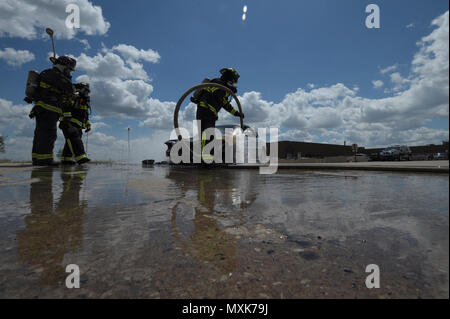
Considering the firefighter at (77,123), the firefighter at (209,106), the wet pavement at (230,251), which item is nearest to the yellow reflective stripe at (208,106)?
the firefighter at (209,106)

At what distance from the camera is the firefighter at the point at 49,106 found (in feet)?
20.8

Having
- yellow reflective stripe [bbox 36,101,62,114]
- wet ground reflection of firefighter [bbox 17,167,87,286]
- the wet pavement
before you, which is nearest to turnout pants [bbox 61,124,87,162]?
yellow reflective stripe [bbox 36,101,62,114]

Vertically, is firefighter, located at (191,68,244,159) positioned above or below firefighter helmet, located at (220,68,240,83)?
below

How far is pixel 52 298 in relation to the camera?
0.57 m

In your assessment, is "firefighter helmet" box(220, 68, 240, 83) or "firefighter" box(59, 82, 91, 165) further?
"firefighter" box(59, 82, 91, 165)

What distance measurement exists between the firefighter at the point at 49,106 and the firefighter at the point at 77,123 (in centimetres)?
25

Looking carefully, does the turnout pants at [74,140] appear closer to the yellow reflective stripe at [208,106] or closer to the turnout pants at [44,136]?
the turnout pants at [44,136]

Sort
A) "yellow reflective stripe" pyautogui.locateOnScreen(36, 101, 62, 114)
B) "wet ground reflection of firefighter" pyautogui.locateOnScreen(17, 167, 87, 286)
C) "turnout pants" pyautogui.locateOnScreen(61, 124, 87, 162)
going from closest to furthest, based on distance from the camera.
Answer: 1. "wet ground reflection of firefighter" pyautogui.locateOnScreen(17, 167, 87, 286)
2. "yellow reflective stripe" pyautogui.locateOnScreen(36, 101, 62, 114)
3. "turnout pants" pyautogui.locateOnScreen(61, 124, 87, 162)

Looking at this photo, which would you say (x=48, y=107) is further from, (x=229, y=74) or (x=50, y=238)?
(x=50, y=238)

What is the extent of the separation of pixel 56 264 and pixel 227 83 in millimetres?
6491

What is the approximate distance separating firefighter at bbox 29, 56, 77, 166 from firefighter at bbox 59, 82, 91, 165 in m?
0.25

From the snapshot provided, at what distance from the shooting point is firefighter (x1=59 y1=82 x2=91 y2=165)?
6.74 m

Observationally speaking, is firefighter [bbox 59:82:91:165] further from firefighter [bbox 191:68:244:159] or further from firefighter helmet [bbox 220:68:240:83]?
firefighter helmet [bbox 220:68:240:83]
